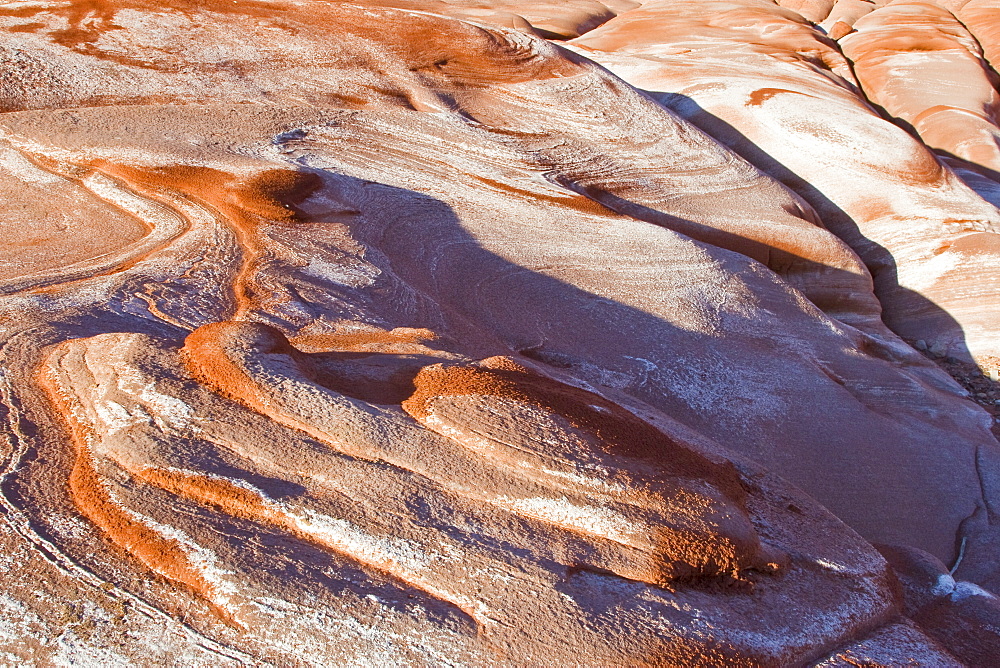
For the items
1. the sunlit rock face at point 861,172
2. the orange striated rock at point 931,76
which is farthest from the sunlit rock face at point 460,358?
the orange striated rock at point 931,76

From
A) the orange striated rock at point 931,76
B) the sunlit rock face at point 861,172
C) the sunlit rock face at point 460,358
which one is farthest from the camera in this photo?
the orange striated rock at point 931,76

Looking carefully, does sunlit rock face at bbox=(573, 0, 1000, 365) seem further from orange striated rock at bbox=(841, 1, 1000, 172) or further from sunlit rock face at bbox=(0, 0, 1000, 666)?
orange striated rock at bbox=(841, 1, 1000, 172)

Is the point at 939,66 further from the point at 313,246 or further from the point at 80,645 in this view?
the point at 80,645

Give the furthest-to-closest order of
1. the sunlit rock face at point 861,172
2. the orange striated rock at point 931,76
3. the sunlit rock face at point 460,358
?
the orange striated rock at point 931,76 → the sunlit rock face at point 861,172 → the sunlit rock face at point 460,358

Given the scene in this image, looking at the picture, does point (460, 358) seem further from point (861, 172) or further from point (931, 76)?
point (931, 76)

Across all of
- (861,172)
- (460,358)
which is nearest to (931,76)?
(861,172)

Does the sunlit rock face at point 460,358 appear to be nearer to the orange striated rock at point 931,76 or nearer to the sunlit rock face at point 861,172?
the sunlit rock face at point 861,172

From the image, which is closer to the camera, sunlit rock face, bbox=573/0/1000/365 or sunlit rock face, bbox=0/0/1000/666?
sunlit rock face, bbox=0/0/1000/666

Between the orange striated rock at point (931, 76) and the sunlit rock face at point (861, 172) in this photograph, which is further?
the orange striated rock at point (931, 76)

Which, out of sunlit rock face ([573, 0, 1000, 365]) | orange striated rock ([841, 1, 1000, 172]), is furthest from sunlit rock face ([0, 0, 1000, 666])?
orange striated rock ([841, 1, 1000, 172])

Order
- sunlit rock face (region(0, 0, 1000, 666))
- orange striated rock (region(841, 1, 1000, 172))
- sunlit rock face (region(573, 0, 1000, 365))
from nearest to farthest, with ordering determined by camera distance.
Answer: sunlit rock face (region(0, 0, 1000, 666)) → sunlit rock face (region(573, 0, 1000, 365)) → orange striated rock (region(841, 1, 1000, 172))
